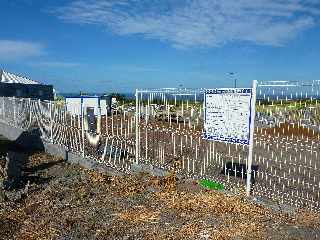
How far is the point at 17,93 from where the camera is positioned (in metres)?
42.9

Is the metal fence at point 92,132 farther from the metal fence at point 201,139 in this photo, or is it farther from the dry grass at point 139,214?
the dry grass at point 139,214

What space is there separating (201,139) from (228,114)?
4.72 ft

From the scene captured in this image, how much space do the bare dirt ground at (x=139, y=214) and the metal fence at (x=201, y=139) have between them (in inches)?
31.1

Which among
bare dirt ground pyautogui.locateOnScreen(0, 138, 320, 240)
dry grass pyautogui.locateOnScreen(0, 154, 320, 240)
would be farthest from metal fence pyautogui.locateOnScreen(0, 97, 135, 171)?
dry grass pyautogui.locateOnScreen(0, 154, 320, 240)

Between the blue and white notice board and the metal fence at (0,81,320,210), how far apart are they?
28cm

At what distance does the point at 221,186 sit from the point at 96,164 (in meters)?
4.40

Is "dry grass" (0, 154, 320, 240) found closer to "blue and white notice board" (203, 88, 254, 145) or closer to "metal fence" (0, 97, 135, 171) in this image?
"blue and white notice board" (203, 88, 254, 145)

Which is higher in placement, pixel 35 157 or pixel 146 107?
pixel 146 107

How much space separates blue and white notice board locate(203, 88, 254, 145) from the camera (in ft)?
27.9

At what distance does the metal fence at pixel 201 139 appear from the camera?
8.36m

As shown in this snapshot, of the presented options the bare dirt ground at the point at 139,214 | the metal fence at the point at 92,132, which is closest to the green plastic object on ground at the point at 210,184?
the bare dirt ground at the point at 139,214

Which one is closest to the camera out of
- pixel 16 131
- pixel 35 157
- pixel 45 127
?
pixel 35 157

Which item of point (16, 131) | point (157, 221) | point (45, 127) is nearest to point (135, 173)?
point (157, 221)

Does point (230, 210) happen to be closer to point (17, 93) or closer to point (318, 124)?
point (318, 124)
